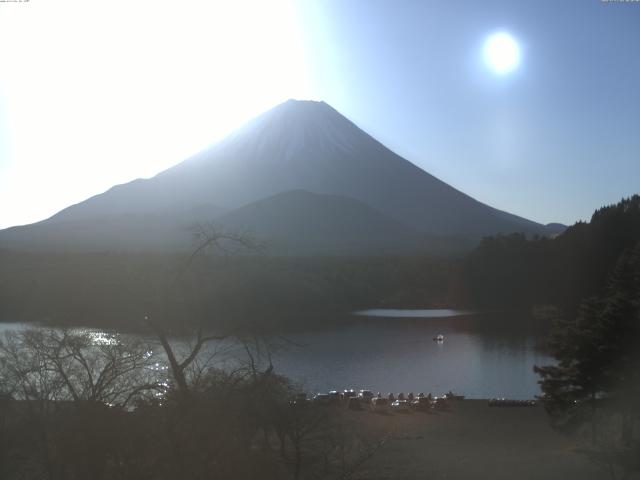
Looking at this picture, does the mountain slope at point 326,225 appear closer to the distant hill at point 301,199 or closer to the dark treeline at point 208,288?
the distant hill at point 301,199

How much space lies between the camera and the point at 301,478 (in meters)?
5.06

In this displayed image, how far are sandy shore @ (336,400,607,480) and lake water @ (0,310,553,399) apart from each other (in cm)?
168

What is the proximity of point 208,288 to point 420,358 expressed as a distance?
11.3 metres

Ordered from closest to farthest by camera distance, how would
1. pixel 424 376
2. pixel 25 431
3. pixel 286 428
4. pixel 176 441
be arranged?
pixel 176 441 < pixel 25 431 < pixel 286 428 < pixel 424 376

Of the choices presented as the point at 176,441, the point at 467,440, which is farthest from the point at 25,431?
the point at 467,440

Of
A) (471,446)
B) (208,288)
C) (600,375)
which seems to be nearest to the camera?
(208,288)

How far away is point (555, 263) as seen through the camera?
102 feet

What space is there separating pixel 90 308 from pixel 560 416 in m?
5.74

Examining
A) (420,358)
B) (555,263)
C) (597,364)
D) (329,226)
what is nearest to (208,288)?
(597,364)

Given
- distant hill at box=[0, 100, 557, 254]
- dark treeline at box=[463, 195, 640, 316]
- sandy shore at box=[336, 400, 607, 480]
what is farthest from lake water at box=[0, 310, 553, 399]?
distant hill at box=[0, 100, 557, 254]

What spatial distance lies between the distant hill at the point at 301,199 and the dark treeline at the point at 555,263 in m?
14.8

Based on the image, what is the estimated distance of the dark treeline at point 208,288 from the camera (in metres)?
3.85

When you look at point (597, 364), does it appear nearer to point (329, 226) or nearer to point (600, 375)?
point (600, 375)

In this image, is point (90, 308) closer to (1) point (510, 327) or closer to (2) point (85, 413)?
(2) point (85, 413)
